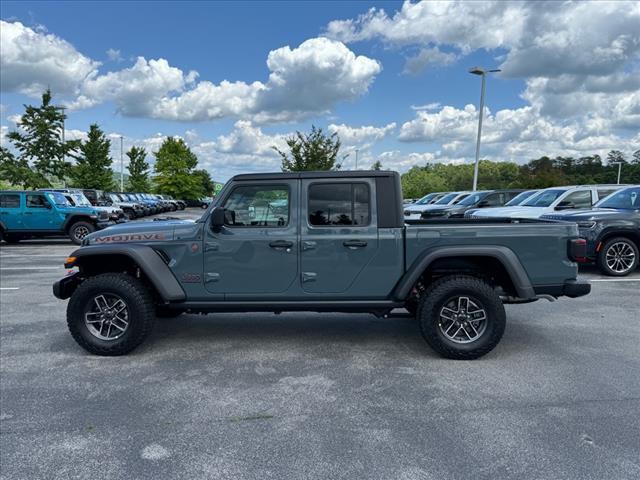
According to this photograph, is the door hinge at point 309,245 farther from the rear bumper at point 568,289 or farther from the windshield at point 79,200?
the windshield at point 79,200

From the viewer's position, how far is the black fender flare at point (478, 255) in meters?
4.19

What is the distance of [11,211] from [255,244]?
531 inches

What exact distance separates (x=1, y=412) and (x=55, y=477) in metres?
1.14

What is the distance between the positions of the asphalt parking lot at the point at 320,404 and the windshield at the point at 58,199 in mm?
10325

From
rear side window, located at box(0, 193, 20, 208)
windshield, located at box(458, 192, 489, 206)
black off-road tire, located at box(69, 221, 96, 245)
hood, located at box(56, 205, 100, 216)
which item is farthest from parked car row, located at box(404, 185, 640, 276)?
rear side window, located at box(0, 193, 20, 208)

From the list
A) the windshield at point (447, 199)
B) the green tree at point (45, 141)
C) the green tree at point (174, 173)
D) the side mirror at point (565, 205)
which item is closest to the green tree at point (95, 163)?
the green tree at point (45, 141)

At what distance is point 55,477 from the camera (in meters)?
2.57

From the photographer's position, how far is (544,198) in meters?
11.8

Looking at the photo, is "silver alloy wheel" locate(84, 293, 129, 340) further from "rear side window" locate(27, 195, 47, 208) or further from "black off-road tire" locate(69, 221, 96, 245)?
"rear side window" locate(27, 195, 47, 208)

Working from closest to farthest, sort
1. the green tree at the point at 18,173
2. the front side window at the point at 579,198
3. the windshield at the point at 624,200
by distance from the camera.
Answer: the windshield at the point at 624,200
the front side window at the point at 579,198
the green tree at the point at 18,173

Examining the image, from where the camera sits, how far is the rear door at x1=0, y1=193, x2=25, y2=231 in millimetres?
14134

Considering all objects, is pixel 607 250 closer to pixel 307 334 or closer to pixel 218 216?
pixel 307 334

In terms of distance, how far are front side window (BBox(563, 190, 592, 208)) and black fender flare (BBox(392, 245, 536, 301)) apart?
25.8 ft

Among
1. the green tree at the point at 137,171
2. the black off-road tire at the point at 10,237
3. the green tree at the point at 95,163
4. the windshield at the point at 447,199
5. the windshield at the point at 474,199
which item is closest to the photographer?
the black off-road tire at the point at 10,237
